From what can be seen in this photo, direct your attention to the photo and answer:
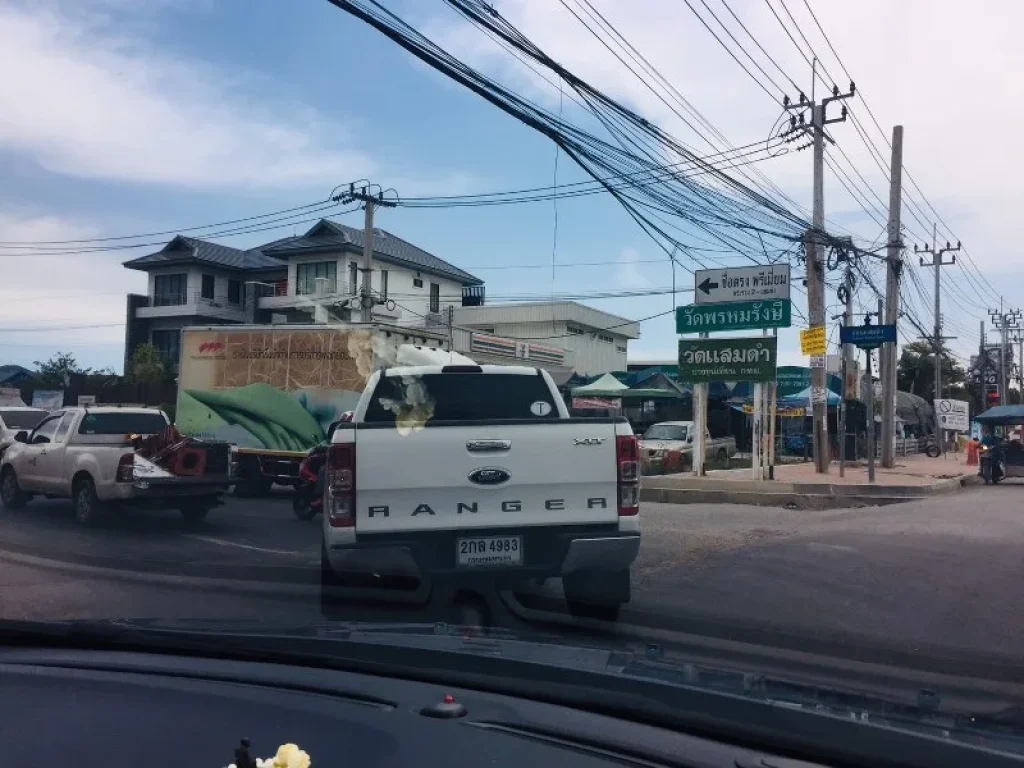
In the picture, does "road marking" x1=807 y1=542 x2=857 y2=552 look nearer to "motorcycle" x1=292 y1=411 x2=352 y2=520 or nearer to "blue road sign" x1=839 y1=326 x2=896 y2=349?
"motorcycle" x1=292 y1=411 x2=352 y2=520

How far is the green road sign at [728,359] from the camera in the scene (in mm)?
19688

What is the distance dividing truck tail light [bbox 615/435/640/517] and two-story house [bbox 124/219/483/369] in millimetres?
6723

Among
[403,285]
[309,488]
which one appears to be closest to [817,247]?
[403,285]

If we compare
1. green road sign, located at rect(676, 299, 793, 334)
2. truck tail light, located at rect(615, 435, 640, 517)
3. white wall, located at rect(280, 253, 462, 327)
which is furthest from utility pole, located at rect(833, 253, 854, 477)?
truck tail light, located at rect(615, 435, 640, 517)

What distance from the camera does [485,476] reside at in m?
6.66

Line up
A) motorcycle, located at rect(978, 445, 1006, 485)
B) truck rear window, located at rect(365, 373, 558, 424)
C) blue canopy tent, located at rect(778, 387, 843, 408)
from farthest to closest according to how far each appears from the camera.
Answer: blue canopy tent, located at rect(778, 387, 843, 408) < motorcycle, located at rect(978, 445, 1006, 485) < truck rear window, located at rect(365, 373, 558, 424)

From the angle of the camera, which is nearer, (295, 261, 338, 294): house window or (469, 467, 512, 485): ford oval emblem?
(469, 467, 512, 485): ford oval emblem

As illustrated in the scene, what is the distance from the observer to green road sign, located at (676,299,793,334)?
1941 cm

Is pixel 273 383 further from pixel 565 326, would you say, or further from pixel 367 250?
pixel 565 326

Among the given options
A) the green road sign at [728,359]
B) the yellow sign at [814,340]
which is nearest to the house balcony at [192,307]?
the green road sign at [728,359]

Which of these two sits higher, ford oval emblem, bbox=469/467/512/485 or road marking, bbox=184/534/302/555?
ford oval emblem, bbox=469/467/512/485

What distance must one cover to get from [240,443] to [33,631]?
11119mm

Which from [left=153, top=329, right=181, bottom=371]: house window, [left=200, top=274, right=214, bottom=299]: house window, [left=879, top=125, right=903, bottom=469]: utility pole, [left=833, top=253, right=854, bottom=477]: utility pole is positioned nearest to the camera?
[left=200, top=274, right=214, bottom=299]: house window

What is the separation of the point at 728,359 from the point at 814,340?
9.43 ft
